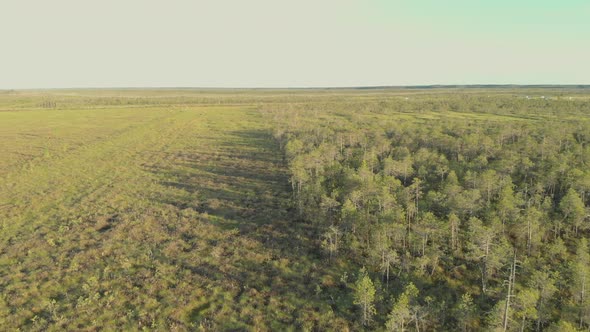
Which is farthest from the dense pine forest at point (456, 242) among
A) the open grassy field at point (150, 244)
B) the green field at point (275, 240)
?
the open grassy field at point (150, 244)

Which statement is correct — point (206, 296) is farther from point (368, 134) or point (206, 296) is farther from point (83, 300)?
point (368, 134)

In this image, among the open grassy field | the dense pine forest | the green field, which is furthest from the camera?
the open grassy field

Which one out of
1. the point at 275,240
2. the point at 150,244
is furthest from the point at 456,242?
the point at 150,244

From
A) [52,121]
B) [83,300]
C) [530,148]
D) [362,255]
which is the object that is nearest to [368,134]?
[530,148]

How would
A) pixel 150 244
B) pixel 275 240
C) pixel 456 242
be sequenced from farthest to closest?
pixel 275 240 < pixel 150 244 < pixel 456 242

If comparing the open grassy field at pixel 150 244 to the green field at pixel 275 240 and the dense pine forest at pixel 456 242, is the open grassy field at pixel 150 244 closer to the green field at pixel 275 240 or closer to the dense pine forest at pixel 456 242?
the green field at pixel 275 240

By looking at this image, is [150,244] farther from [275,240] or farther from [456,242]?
[456,242]

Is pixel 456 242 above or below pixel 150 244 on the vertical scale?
above

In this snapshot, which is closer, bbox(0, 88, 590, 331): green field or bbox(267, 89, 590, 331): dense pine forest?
bbox(267, 89, 590, 331): dense pine forest

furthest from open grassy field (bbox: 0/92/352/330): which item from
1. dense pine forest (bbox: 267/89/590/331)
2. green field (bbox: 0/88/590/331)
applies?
dense pine forest (bbox: 267/89/590/331)

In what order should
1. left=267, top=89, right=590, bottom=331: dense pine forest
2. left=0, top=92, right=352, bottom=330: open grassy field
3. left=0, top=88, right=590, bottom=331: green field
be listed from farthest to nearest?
left=0, top=92, right=352, bottom=330: open grassy field → left=0, top=88, right=590, bottom=331: green field → left=267, top=89, right=590, bottom=331: dense pine forest

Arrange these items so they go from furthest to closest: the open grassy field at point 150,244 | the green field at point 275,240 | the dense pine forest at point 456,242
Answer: the open grassy field at point 150,244 → the green field at point 275,240 → the dense pine forest at point 456,242

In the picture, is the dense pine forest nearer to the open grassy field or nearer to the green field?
the green field
